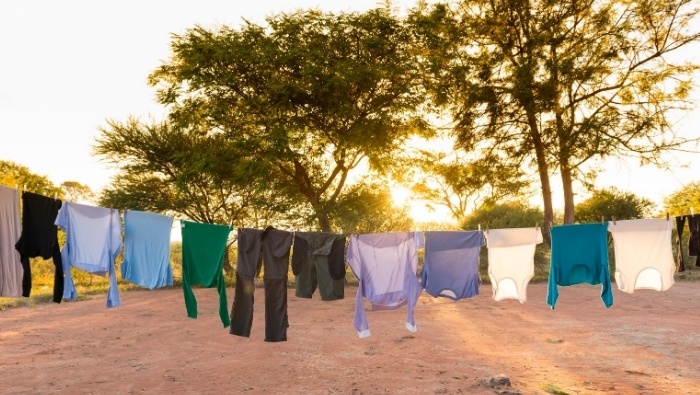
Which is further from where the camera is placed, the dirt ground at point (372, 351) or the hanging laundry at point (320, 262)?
the hanging laundry at point (320, 262)

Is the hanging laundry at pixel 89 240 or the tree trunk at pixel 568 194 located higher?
the tree trunk at pixel 568 194

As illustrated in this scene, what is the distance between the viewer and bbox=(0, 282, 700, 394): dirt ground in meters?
9.84

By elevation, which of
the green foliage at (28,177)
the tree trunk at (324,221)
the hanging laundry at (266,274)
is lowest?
the hanging laundry at (266,274)

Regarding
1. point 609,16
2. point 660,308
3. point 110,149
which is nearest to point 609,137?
point 609,16

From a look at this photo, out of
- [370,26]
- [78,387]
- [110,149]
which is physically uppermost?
[370,26]

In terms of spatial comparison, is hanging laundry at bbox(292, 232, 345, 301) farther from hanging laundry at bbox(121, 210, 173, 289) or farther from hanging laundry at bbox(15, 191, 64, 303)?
hanging laundry at bbox(15, 191, 64, 303)

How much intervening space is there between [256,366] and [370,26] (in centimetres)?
1559

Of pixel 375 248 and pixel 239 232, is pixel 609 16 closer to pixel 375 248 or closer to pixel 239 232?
pixel 375 248

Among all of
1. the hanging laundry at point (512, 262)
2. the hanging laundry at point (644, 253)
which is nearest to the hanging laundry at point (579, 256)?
the hanging laundry at point (644, 253)

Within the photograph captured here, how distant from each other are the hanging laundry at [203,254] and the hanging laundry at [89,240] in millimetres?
1042

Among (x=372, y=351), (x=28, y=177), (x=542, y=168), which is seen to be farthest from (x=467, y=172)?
(x=28, y=177)

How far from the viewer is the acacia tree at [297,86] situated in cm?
2239

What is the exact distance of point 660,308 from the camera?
17.5 meters

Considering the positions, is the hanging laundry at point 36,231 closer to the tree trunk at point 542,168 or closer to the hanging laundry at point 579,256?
the hanging laundry at point 579,256
